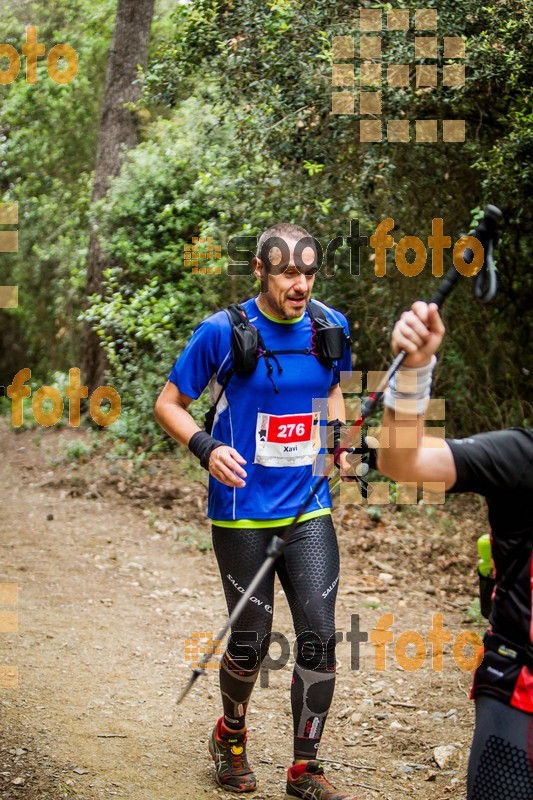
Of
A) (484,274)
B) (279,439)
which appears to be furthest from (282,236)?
(484,274)

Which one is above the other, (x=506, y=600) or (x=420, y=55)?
(x=420, y=55)

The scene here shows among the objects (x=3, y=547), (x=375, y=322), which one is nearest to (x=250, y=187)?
(x=375, y=322)

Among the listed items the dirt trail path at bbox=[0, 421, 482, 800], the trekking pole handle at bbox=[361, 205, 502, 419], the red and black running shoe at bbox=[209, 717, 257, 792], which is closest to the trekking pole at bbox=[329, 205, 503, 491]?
the trekking pole handle at bbox=[361, 205, 502, 419]

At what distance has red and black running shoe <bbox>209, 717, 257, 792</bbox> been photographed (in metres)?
4.16

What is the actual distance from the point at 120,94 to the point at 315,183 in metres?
5.76

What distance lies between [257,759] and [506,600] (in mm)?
2537

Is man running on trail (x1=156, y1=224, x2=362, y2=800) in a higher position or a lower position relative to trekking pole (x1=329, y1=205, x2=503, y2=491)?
lower

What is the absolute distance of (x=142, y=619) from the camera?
6859 mm

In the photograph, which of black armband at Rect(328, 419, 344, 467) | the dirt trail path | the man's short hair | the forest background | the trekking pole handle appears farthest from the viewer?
the forest background

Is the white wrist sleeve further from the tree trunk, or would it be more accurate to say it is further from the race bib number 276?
the tree trunk

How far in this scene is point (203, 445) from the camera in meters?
3.66

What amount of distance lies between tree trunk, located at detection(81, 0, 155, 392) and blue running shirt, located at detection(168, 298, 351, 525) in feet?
31.0

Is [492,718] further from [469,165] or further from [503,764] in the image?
[469,165]

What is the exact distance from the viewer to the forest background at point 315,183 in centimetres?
771
